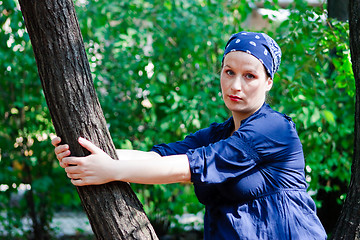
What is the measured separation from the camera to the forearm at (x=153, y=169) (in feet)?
5.63

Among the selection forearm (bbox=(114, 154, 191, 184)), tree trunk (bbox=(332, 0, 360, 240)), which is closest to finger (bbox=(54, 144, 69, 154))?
forearm (bbox=(114, 154, 191, 184))

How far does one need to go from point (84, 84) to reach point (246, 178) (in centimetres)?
77

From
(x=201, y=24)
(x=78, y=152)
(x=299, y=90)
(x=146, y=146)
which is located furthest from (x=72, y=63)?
(x=201, y=24)

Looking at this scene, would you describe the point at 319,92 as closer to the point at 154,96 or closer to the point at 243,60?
the point at 154,96

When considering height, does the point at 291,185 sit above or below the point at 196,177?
below

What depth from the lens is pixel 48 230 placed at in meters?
4.98

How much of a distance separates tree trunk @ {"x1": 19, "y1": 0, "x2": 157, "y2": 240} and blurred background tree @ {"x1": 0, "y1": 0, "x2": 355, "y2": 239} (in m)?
1.92

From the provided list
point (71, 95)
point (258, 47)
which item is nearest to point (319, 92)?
point (258, 47)

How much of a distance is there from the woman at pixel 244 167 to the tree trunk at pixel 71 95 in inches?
3.2

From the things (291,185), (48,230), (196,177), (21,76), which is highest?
(21,76)

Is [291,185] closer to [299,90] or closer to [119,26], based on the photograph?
[299,90]

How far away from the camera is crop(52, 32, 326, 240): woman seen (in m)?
1.73

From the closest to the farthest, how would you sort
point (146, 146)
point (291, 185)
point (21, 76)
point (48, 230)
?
1. point (291, 185)
2. point (146, 146)
3. point (21, 76)
4. point (48, 230)

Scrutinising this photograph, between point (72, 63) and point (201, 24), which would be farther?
point (201, 24)
